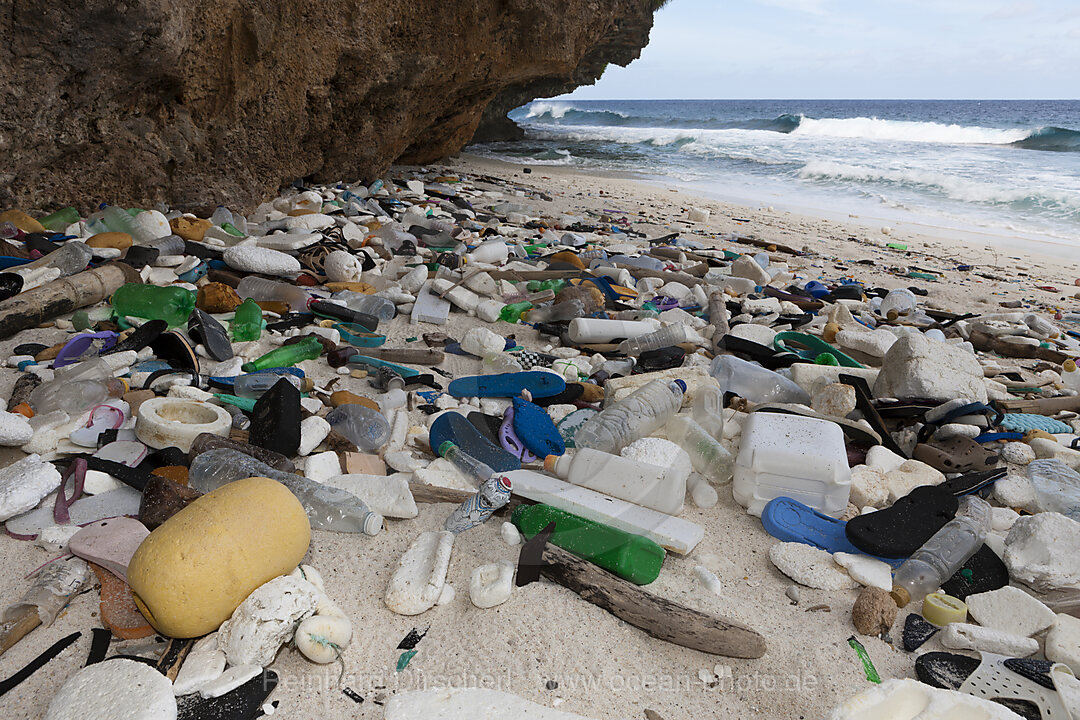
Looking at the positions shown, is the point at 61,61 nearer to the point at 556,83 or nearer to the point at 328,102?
the point at 328,102

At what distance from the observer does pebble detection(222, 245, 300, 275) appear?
10.0 feet

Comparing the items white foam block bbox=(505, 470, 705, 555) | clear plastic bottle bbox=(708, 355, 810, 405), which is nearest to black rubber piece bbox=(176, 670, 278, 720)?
white foam block bbox=(505, 470, 705, 555)

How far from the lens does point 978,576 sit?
4.75 ft

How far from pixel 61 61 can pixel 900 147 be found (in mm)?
18348

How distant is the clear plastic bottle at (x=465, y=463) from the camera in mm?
1717

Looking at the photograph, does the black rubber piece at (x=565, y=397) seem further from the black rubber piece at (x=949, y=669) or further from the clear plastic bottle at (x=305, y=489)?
the black rubber piece at (x=949, y=669)

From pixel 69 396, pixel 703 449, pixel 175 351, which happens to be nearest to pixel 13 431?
pixel 69 396

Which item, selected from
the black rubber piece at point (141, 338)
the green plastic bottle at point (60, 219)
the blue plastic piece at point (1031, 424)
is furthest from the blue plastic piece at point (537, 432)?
the green plastic bottle at point (60, 219)

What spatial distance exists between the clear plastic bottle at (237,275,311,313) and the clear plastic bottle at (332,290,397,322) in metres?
0.17

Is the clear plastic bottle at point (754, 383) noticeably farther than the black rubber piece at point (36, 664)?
Yes

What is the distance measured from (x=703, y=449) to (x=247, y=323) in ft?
6.05

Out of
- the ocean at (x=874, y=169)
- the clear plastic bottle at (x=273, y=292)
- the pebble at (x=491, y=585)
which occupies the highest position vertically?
the ocean at (x=874, y=169)

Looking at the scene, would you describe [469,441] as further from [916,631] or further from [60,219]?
[60,219]

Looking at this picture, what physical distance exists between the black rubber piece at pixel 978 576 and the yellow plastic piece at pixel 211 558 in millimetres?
1431
